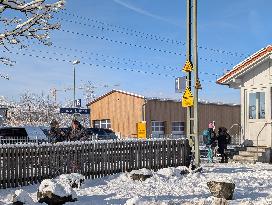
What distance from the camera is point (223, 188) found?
381 inches

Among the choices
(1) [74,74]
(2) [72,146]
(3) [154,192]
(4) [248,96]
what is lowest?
(3) [154,192]

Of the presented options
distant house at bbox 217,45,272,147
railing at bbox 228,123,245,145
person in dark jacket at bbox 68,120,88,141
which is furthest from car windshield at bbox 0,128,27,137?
distant house at bbox 217,45,272,147

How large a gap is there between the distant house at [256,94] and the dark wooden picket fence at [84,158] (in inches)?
165

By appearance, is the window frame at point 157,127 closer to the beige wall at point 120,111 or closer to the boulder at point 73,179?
the beige wall at point 120,111

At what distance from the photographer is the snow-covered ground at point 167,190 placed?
31.4 feet

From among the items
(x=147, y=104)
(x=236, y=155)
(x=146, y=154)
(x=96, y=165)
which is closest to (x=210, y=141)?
(x=236, y=155)

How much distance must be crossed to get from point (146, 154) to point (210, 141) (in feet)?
14.5

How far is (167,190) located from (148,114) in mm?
25856

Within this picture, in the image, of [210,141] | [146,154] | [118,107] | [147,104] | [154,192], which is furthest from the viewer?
[118,107]

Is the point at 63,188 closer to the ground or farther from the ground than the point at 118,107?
closer to the ground

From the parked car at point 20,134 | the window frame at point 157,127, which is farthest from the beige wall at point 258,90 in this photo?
the window frame at point 157,127

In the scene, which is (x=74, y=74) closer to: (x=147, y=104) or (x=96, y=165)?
(x=147, y=104)

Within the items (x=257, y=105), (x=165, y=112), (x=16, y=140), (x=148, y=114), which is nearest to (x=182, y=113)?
(x=165, y=112)

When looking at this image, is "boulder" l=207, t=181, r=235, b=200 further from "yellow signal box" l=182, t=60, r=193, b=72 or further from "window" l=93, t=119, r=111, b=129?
"window" l=93, t=119, r=111, b=129
